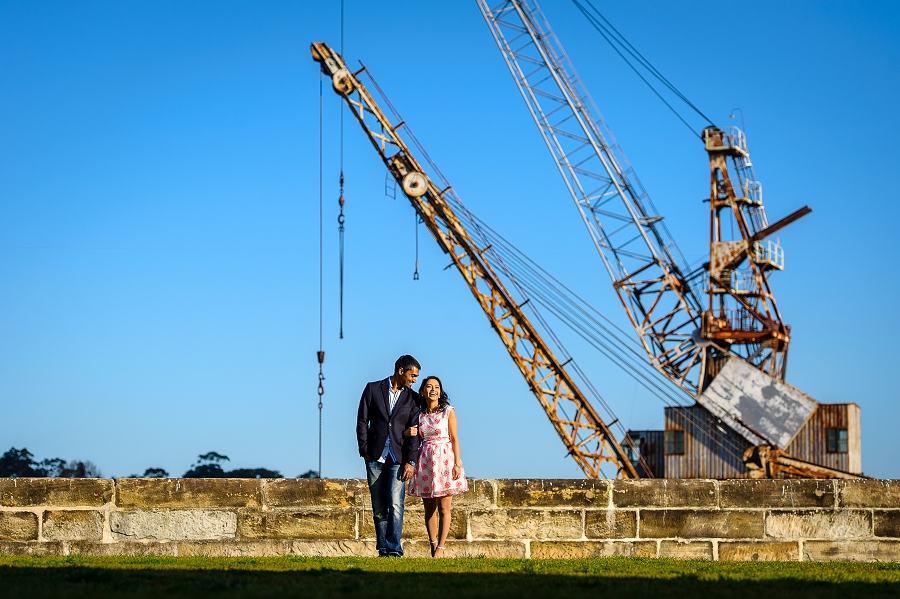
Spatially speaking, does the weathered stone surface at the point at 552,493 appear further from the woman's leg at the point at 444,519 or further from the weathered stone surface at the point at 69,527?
the weathered stone surface at the point at 69,527

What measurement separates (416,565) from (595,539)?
322 centimetres

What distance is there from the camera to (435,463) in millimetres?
9492

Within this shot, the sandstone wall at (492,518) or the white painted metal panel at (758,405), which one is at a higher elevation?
the white painted metal panel at (758,405)

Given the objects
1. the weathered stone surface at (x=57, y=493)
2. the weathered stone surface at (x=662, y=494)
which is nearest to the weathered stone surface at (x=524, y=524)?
the weathered stone surface at (x=662, y=494)

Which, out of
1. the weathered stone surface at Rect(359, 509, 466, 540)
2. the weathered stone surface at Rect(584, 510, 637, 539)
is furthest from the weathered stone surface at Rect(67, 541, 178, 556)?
the weathered stone surface at Rect(584, 510, 637, 539)

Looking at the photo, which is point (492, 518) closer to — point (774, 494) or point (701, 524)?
point (701, 524)

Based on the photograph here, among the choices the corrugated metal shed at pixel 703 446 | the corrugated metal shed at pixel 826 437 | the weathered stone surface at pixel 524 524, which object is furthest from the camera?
the corrugated metal shed at pixel 703 446

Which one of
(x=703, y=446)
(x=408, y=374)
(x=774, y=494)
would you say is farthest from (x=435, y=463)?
(x=703, y=446)

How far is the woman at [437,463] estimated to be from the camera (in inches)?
373

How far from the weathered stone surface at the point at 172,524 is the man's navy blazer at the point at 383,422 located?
5.57ft

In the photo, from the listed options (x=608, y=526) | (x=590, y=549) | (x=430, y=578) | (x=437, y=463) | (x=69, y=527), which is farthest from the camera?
(x=608, y=526)

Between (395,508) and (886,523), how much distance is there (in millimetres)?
4615

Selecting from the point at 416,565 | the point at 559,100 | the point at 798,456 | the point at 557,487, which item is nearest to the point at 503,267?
A: the point at 559,100

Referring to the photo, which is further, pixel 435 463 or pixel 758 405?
pixel 758 405
